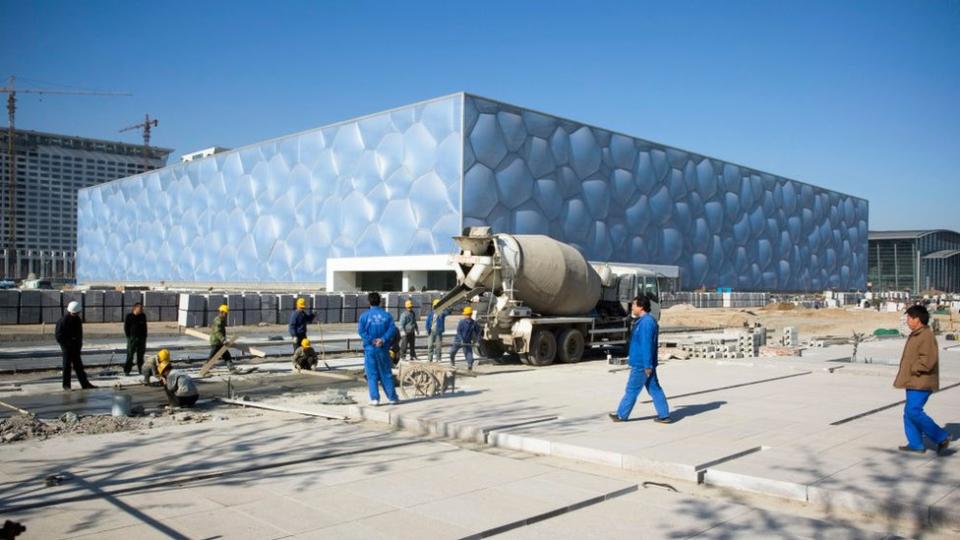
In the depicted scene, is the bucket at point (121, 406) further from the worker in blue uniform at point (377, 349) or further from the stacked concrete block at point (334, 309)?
the stacked concrete block at point (334, 309)

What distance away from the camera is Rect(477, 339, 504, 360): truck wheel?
1889 cm

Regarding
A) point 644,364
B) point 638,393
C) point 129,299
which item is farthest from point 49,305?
point 644,364

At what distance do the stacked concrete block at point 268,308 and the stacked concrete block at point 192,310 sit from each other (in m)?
2.83

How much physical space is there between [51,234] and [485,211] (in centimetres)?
16350

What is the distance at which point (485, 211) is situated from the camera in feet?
166

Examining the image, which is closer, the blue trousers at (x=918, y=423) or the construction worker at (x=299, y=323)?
the blue trousers at (x=918, y=423)

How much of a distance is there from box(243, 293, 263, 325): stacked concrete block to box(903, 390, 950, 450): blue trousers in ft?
86.9

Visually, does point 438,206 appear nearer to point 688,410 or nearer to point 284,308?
point 284,308

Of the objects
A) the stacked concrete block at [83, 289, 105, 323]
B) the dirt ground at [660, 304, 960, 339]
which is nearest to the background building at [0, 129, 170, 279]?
the stacked concrete block at [83, 289, 105, 323]

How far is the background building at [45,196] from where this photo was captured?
17012 centimetres

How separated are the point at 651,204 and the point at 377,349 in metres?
56.1

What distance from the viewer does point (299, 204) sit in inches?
2416

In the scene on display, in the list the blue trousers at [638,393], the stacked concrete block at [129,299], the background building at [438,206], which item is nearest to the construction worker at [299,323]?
the blue trousers at [638,393]

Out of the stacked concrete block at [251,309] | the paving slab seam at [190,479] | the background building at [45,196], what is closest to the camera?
the paving slab seam at [190,479]
